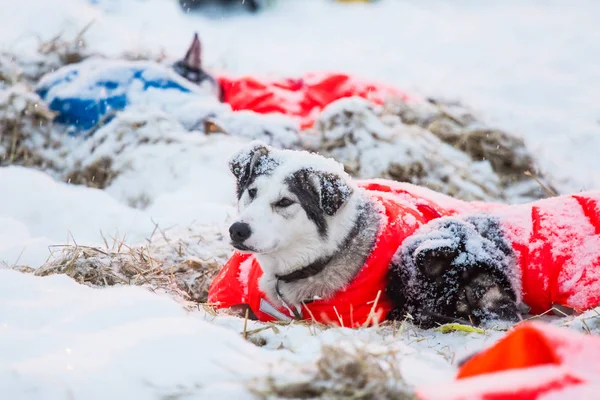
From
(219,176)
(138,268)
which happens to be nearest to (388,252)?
(138,268)

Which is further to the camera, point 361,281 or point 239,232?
point 361,281

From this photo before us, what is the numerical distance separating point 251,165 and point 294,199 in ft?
1.26

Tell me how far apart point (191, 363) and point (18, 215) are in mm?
3692

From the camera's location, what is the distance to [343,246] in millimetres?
3561

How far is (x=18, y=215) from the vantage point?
4.91m

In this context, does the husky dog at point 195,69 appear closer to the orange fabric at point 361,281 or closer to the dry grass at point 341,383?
the orange fabric at point 361,281

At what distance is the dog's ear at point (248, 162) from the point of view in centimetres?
366

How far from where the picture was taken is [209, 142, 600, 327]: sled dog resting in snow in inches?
133

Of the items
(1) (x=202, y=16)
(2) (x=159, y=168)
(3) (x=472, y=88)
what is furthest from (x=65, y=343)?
(1) (x=202, y=16)

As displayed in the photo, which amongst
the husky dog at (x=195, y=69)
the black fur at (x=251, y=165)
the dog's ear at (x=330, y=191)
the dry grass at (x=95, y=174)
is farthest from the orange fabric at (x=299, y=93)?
the dog's ear at (x=330, y=191)

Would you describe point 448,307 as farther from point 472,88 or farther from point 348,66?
point 348,66

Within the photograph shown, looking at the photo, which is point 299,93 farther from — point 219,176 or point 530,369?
point 530,369

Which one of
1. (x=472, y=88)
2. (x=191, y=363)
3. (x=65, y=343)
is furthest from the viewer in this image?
(x=472, y=88)

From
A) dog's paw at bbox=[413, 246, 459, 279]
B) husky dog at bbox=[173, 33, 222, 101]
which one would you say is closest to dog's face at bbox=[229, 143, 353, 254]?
dog's paw at bbox=[413, 246, 459, 279]
